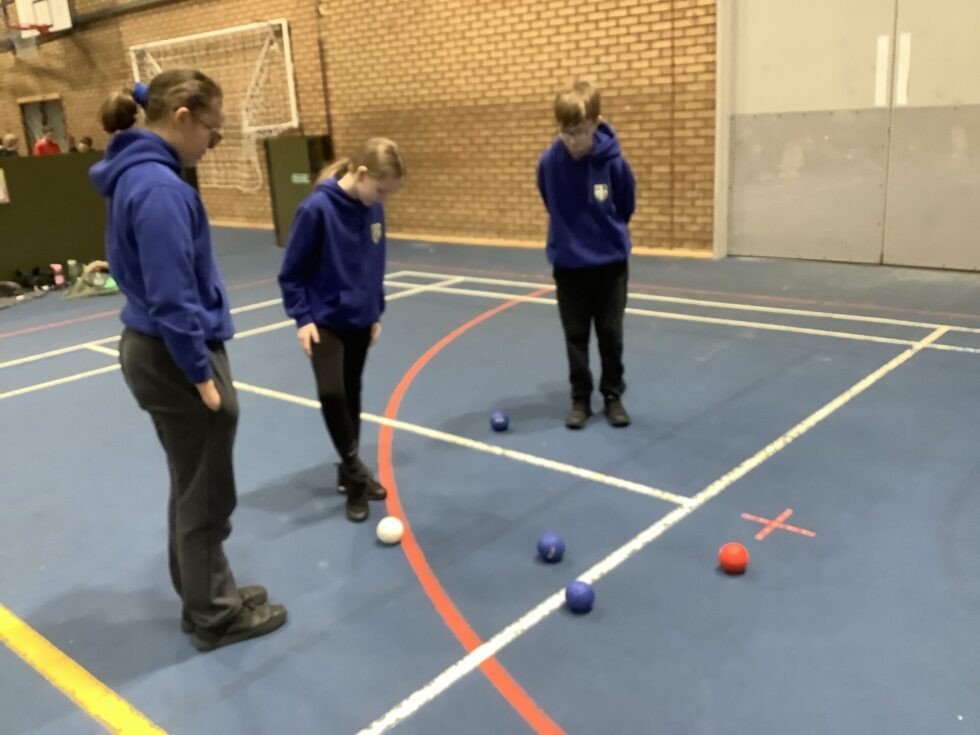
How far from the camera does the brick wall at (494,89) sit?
9234 mm

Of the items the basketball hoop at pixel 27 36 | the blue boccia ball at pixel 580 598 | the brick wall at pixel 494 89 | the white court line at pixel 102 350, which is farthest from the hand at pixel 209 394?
the basketball hoop at pixel 27 36

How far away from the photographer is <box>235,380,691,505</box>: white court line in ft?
12.7

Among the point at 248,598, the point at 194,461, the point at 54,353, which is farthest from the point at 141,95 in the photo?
the point at 54,353

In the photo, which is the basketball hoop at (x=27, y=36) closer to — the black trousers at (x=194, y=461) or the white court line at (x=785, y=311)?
the white court line at (x=785, y=311)

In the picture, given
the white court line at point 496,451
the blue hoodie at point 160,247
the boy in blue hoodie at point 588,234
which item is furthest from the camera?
the boy in blue hoodie at point 588,234

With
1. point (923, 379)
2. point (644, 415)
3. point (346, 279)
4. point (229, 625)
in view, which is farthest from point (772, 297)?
point (229, 625)

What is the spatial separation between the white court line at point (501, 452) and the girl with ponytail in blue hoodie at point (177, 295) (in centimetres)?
184

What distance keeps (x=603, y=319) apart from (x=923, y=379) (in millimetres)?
2026

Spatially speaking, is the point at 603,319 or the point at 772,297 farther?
the point at 772,297

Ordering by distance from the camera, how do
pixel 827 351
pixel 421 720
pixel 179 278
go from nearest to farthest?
pixel 179 278, pixel 421 720, pixel 827 351

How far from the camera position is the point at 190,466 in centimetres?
262

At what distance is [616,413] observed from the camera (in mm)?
4699

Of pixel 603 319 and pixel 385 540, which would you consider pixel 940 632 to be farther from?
pixel 603 319

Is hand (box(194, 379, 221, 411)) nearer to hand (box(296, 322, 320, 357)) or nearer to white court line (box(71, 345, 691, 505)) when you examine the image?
hand (box(296, 322, 320, 357))
